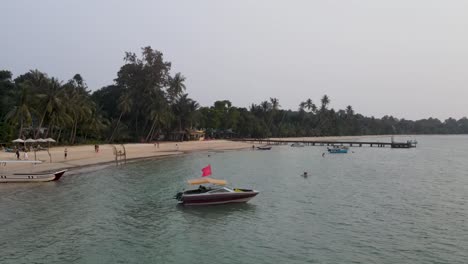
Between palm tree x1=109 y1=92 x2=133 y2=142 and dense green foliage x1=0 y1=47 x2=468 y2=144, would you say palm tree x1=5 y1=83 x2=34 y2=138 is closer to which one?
dense green foliage x1=0 y1=47 x2=468 y2=144

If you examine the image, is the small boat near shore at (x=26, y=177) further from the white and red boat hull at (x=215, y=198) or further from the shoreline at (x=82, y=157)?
the white and red boat hull at (x=215, y=198)

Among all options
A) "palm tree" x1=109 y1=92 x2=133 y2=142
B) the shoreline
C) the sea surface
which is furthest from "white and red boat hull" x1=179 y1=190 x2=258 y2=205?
"palm tree" x1=109 y1=92 x2=133 y2=142

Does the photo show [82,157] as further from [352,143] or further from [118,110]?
[352,143]

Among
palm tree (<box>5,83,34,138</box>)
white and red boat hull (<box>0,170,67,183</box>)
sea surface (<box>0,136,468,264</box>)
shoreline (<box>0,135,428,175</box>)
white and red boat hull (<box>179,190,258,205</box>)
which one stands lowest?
sea surface (<box>0,136,468,264</box>)

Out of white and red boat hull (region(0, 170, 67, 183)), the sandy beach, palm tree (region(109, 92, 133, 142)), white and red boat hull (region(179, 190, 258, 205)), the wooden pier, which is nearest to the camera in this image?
white and red boat hull (region(179, 190, 258, 205))

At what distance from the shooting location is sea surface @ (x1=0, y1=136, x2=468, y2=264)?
19.6 meters

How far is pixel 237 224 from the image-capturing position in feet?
84.8

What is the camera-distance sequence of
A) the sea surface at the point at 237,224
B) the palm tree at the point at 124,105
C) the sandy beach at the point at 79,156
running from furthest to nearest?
the palm tree at the point at 124,105 < the sandy beach at the point at 79,156 < the sea surface at the point at 237,224

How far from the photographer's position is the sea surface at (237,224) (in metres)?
19.6

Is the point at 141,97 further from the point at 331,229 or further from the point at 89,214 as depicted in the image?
the point at 331,229

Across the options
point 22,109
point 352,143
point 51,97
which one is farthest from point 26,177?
point 352,143

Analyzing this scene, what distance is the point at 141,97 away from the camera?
10306 centimetres

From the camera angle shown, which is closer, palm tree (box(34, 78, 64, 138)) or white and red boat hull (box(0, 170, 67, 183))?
white and red boat hull (box(0, 170, 67, 183))

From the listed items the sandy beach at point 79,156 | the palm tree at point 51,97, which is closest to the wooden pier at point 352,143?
the sandy beach at point 79,156
